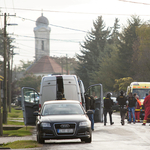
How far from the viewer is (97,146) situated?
12305 mm

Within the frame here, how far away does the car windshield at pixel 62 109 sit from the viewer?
14.1m

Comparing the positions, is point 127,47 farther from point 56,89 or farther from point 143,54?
point 56,89

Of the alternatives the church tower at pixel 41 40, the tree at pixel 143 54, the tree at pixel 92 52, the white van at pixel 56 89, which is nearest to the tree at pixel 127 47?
the tree at pixel 143 54

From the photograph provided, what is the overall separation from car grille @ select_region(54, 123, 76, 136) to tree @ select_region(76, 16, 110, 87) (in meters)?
63.8

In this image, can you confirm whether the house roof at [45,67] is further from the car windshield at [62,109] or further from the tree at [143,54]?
the car windshield at [62,109]

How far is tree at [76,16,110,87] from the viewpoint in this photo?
78.9 metres

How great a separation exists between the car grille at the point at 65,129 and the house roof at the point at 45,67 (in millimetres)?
118495

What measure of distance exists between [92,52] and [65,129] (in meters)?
68.9

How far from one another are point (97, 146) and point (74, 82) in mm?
6734

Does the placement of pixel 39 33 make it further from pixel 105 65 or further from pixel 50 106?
pixel 50 106

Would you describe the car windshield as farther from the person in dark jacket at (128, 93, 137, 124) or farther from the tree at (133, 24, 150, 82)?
the tree at (133, 24, 150, 82)

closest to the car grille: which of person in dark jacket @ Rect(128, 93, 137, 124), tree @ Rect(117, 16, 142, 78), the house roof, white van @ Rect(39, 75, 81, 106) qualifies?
white van @ Rect(39, 75, 81, 106)

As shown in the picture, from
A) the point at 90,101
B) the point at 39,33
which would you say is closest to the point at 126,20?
the point at 90,101

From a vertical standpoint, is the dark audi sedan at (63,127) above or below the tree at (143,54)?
below
